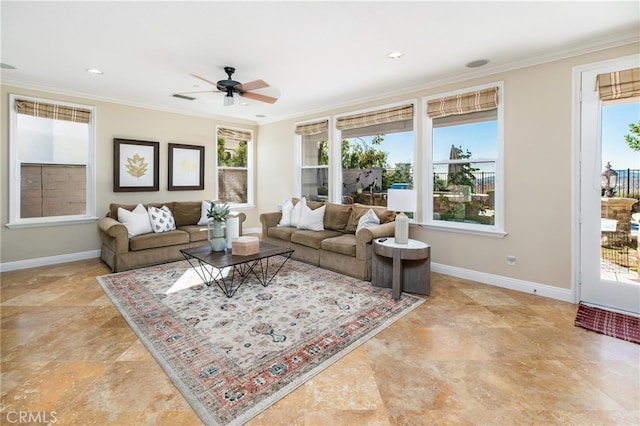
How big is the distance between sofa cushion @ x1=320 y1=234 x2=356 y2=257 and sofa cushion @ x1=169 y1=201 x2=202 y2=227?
259 centimetres

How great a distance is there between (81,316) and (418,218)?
13.5ft

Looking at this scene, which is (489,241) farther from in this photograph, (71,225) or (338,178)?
(71,225)

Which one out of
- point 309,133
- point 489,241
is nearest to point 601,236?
point 489,241

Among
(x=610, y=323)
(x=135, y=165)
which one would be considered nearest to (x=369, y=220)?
(x=610, y=323)

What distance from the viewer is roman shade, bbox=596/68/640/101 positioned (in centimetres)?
287

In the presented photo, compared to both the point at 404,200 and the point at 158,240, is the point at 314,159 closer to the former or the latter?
the point at 404,200

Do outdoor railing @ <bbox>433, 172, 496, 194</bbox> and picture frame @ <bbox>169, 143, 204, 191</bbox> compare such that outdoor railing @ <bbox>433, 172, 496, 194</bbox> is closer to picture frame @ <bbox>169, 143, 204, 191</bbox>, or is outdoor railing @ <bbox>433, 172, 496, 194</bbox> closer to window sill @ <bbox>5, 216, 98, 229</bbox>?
picture frame @ <bbox>169, 143, 204, 191</bbox>

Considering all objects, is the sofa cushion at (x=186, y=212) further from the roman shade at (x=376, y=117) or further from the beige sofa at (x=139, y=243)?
the roman shade at (x=376, y=117)

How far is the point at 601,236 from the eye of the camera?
124 inches

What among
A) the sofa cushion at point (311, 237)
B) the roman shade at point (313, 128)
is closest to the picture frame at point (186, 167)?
the roman shade at point (313, 128)

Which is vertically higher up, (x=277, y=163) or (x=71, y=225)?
(x=277, y=163)

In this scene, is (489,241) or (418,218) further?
(418,218)

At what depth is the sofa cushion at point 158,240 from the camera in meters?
4.35

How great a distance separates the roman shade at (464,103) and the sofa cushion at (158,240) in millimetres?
4081
